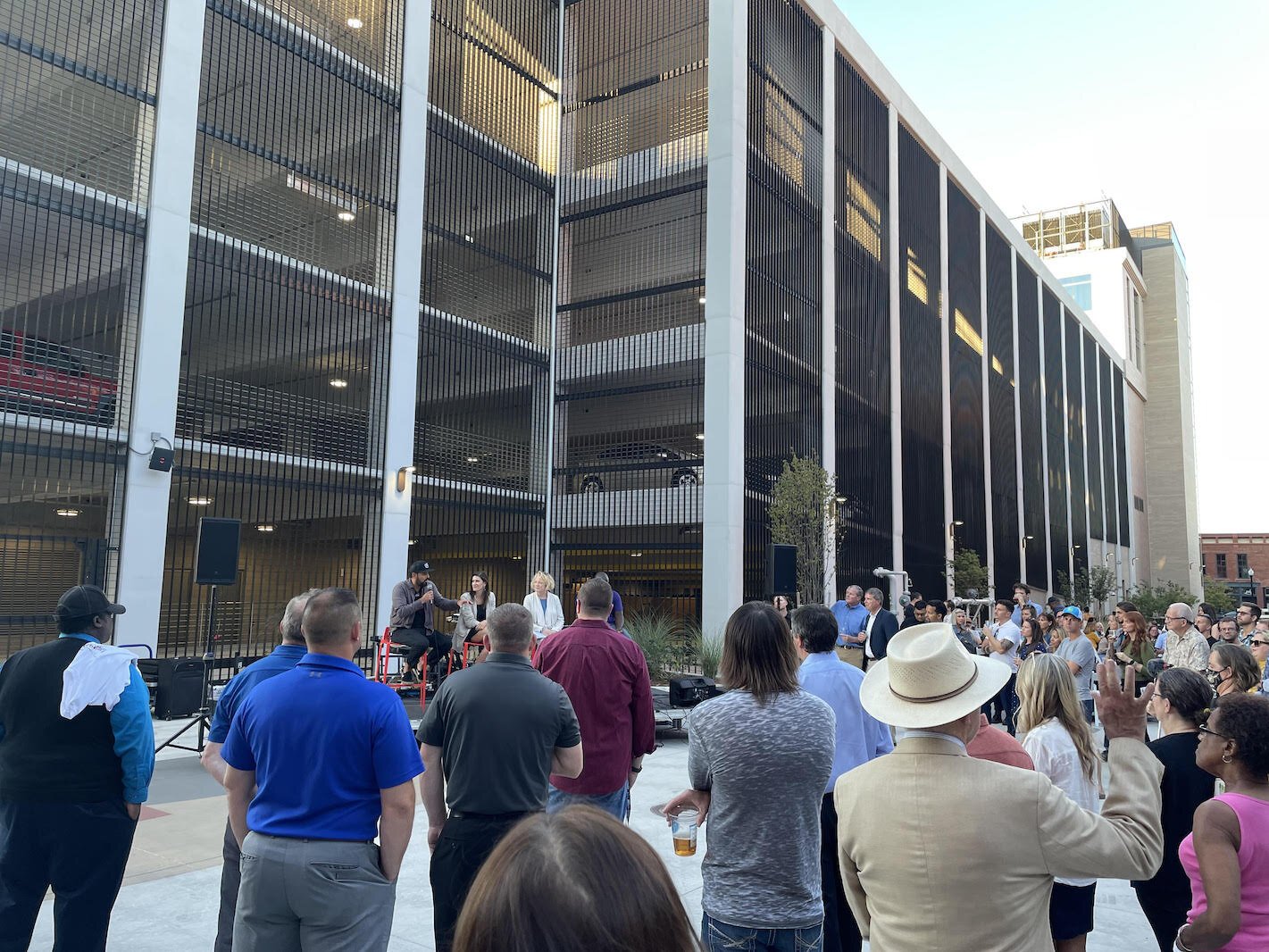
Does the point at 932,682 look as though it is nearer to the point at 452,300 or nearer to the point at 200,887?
the point at 200,887

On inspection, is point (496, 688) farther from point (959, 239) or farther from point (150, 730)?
point (959, 239)

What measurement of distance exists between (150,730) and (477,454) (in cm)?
1903

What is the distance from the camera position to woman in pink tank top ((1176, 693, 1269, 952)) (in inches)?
101

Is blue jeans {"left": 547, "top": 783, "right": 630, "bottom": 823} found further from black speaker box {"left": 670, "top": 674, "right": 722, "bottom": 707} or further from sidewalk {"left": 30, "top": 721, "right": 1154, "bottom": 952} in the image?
black speaker box {"left": 670, "top": 674, "right": 722, "bottom": 707}

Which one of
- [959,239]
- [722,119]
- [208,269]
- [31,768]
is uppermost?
[959,239]

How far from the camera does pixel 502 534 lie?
2227 cm

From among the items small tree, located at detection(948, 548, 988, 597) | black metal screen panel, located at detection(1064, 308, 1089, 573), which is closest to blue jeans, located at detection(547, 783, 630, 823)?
small tree, located at detection(948, 548, 988, 597)

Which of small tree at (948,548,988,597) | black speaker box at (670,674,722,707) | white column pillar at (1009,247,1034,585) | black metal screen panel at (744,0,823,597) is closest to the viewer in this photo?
black speaker box at (670,674,722,707)

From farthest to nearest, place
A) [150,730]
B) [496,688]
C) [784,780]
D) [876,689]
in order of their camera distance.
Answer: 1. [150,730]
2. [496,688]
3. [784,780]
4. [876,689]

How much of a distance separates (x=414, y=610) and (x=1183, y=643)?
915cm

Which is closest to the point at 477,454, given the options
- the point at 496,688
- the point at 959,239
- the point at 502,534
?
the point at 502,534

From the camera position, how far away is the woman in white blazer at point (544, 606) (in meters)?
10.1

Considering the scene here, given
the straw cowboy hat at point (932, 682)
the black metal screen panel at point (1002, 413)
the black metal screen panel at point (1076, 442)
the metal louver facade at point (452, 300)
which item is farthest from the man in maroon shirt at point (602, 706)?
the black metal screen panel at point (1076, 442)

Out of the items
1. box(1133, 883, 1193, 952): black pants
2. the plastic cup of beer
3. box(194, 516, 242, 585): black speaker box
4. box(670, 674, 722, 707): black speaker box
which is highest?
box(194, 516, 242, 585): black speaker box
